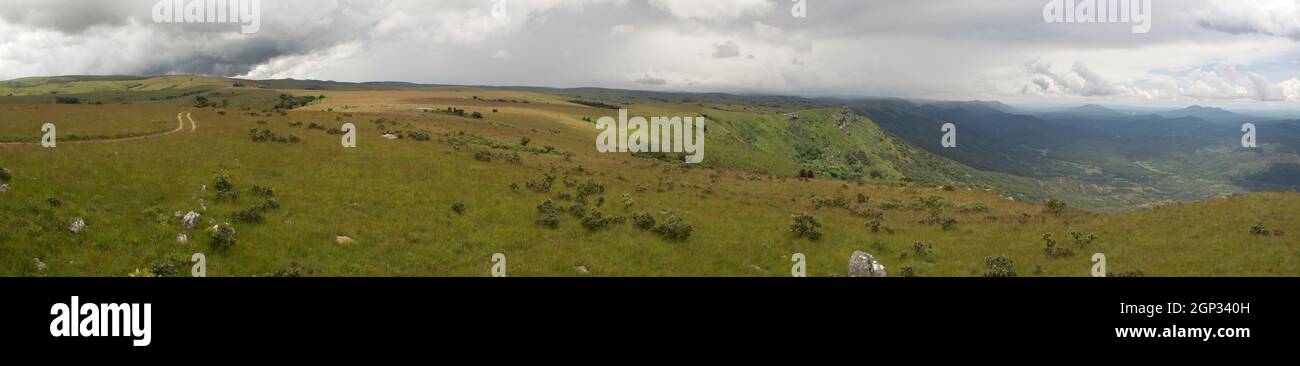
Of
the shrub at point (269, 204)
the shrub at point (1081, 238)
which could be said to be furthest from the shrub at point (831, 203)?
the shrub at point (269, 204)

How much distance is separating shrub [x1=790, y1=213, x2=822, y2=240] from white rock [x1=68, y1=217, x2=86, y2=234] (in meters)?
29.3

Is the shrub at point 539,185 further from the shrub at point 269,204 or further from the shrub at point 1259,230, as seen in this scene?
the shrub at point 1259,230

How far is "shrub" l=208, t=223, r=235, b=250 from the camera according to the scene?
19520 millimetres

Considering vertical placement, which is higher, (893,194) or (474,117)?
(474,117)

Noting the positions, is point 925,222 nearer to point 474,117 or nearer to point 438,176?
point 438,176

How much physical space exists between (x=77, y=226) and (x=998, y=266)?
3472cm

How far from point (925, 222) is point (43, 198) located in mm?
42404

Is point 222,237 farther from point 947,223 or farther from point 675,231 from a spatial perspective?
point 947,223

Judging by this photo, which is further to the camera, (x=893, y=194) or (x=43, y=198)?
(x=893, y=194)

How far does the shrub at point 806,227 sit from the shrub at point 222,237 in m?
24.9

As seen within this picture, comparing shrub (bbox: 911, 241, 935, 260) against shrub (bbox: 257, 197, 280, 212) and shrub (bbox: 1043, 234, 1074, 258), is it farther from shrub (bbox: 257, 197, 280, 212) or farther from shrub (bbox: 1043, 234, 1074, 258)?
shrub (bbox: 257, 197, 280, 212)

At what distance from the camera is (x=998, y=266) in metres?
24.0
